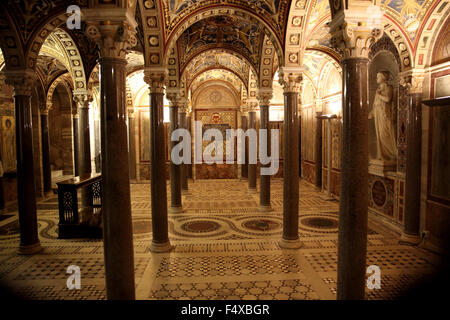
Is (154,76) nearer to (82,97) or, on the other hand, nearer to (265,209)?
(82,97)

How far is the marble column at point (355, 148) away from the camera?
151 inches

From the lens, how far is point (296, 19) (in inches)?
271

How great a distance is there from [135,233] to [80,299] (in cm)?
348

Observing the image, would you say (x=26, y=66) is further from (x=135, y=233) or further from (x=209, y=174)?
(x=209, y=174)

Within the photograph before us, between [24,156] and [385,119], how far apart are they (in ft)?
32.0

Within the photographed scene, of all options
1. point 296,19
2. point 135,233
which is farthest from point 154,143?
point 296,19

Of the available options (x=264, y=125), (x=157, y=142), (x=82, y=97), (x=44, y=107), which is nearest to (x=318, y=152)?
(x=264, y=125)

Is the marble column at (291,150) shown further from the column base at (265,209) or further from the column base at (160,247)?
the column base at (265,209)

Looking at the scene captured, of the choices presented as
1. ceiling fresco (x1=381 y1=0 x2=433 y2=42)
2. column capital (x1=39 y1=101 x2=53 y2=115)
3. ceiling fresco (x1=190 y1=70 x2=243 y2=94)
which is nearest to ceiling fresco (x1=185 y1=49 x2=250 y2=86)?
ceiling fresco (x1=190 y1=70 x2=243 y2=94)

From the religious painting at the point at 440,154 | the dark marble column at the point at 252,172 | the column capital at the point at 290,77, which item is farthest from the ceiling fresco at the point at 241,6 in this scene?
the dark marble column at the point at 252,172

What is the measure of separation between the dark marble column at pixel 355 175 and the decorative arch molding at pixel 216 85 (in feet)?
47.9

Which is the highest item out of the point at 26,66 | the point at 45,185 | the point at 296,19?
the point at 296,19

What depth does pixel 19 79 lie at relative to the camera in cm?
675

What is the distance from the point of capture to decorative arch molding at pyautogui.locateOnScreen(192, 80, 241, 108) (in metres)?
18.1
